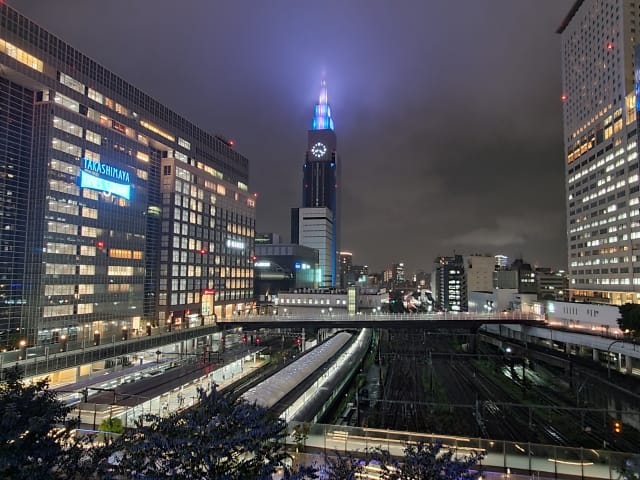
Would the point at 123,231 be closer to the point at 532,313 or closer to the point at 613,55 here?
the point at 532,313

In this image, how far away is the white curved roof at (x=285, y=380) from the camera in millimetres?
29812

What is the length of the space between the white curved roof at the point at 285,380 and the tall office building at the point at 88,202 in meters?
32.7

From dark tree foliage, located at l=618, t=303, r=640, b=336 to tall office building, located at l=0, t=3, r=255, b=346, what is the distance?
237ft

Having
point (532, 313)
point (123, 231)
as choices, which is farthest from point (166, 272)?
point (532, 313)

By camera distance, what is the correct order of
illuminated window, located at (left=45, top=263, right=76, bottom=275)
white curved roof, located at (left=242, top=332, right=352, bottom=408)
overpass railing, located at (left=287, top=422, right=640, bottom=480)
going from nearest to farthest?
overpass railing, located at (left=287, top=422, right=640, bottom=480)
white curved roof, located at (left=242, top=332, right=352, bottom=408)
illuminated window, located at (left=45, top=263, right=76, bottom=275)

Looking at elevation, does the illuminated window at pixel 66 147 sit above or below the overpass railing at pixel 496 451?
above

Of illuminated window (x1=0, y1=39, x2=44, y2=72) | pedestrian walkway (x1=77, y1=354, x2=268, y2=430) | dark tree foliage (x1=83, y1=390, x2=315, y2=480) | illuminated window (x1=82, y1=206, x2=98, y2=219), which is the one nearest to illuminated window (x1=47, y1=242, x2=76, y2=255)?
illuminated window (x1=82, y1=206, x2=98, y2=219)

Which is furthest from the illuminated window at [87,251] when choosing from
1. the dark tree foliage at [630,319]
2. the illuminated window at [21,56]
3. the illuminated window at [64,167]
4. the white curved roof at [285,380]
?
the dark tree foliage at [630,319]

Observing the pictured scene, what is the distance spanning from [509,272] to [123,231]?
461ft

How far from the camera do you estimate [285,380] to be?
35.1m

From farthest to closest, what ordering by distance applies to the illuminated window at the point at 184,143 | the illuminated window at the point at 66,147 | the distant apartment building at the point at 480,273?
the distant apartment building at the point at 480,273, the illuminated window at the point at 184,143, the illuminated window at the point at 66,147

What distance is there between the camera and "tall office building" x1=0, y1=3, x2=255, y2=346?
164 feet

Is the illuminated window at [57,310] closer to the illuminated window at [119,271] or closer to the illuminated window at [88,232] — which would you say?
the illuminated window at [119,271]

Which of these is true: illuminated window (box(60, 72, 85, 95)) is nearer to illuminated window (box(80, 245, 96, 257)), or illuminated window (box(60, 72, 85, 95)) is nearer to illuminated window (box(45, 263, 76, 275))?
A: illuminated window (box(80, 245, 96, 257))
